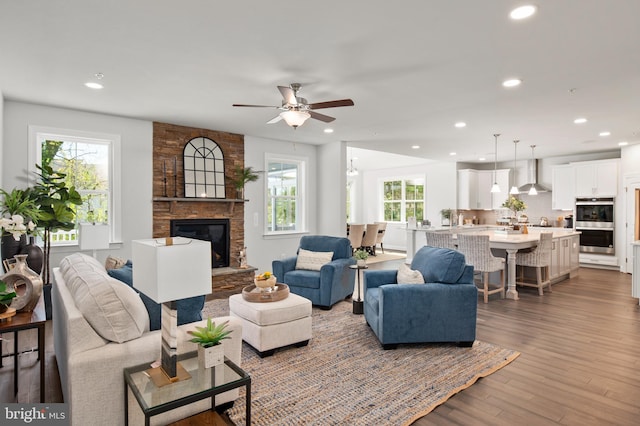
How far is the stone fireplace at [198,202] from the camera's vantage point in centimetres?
573

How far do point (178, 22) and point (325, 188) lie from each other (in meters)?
5.10

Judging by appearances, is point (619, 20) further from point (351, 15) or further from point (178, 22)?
point (178, 22)

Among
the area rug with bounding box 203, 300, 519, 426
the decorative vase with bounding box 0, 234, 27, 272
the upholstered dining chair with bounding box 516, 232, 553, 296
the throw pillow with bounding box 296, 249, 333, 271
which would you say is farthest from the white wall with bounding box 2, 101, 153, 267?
the upholstered dining chair with bounding box 516, 232, 553, 296

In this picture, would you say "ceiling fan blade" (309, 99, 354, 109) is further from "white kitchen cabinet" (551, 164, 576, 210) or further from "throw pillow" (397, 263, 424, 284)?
"white kitchen cabinet" (551, 164, 576, 210)

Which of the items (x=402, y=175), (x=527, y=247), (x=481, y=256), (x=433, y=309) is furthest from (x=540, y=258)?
(x=402, y=175)

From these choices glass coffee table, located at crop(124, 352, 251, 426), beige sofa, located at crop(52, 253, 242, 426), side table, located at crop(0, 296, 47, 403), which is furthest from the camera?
side table, located at crop(0, 296, 47, 403)

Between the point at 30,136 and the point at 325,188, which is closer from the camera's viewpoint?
the point at 30,136

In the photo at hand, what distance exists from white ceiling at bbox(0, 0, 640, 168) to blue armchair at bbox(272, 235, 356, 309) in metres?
1.85

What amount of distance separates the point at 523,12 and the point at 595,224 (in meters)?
7.43

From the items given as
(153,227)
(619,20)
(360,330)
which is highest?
(619,20)

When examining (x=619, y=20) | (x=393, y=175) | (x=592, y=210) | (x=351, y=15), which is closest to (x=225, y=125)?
(x=351, y=15)

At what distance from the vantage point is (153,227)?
568 centimetres

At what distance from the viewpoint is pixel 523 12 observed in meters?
2.48

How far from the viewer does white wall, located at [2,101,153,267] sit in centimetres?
460
